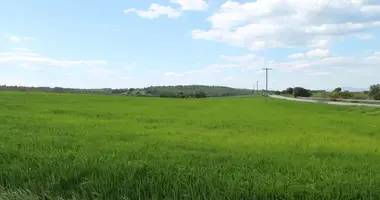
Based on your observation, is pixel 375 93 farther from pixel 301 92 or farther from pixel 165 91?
pixel 165 91

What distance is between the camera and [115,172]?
21.2 ft

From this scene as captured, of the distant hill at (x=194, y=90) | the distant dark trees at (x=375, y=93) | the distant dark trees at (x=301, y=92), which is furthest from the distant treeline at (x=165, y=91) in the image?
the distant dark trees at (x=375, y=93)

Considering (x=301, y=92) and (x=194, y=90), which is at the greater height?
(x=194, y=90)

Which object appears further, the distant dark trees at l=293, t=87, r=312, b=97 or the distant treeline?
the distant dark trees at l=293, t=87, r=312, b=97

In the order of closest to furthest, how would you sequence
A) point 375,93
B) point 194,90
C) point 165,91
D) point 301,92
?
point 375,93 → point 301,92 → point 165,91 → point 194,90

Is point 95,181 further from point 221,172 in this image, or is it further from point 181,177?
point 221,172

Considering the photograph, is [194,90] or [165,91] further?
[194,90]

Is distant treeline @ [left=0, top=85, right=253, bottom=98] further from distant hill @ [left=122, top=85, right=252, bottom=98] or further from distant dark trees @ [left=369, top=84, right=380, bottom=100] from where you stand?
distant dark trees @ [left=369, top=84, right=380, bottom=100]

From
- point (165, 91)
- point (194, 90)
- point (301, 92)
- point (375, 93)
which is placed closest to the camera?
point (375, 93)

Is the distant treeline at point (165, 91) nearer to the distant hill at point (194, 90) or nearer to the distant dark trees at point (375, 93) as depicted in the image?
the distant hill at point (194, 90)

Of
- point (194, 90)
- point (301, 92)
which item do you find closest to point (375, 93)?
point (301, 92)

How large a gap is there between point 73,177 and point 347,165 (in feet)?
20.2

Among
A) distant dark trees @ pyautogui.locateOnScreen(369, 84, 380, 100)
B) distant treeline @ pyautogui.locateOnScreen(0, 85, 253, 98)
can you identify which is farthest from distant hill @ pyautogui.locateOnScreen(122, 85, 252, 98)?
distant dark trees @ pyautogui.locateOnScreen(369, 84, 380, 100)

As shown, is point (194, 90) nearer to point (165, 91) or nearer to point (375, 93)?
point (165, 91)
